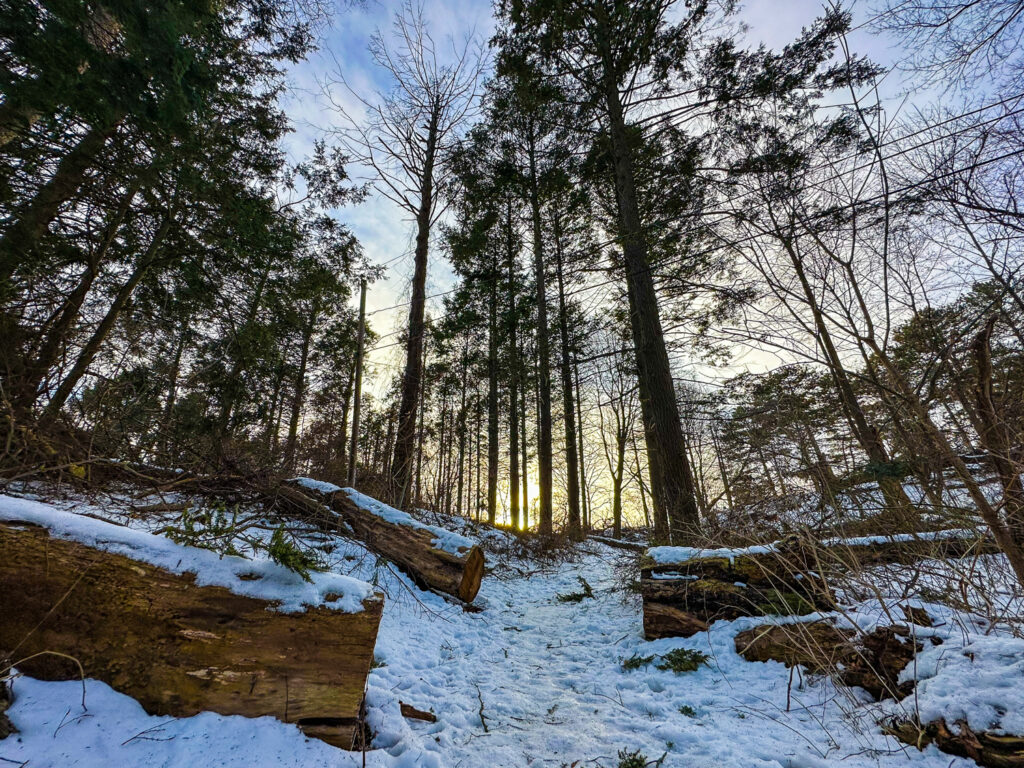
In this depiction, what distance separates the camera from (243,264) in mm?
5859

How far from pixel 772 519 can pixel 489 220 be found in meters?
11.2

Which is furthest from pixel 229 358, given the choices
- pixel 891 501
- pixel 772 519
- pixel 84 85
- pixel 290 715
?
pixel 891 501

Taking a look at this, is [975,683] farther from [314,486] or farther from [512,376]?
[512,376]

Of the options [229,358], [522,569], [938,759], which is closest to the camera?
[938,759]

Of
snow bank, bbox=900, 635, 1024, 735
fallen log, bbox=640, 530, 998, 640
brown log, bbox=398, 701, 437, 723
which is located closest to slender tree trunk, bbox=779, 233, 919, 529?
fallen log, bbox=640, 530, 998, 640

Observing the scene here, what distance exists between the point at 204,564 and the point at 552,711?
7.09ft

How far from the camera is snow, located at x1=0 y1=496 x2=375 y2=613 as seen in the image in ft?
5.15

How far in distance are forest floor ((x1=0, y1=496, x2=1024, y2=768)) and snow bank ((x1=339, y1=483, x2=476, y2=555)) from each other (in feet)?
2.16

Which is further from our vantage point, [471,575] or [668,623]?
[471,575]

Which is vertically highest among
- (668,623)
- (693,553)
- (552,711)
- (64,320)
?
(64,320)

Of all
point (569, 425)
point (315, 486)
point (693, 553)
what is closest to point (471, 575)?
point (315, 486)

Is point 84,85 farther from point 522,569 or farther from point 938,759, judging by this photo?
point 522,569

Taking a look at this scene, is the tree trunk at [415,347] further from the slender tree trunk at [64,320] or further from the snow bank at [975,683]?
the snow bank at [975,683]

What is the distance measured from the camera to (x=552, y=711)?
2266mm
